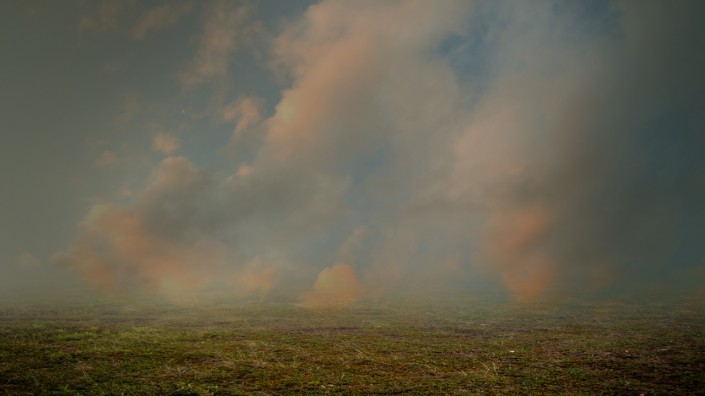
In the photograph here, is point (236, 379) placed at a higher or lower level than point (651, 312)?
higher

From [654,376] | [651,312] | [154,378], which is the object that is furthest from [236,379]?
[651,312]

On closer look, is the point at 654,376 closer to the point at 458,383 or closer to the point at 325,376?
the point at 458,383

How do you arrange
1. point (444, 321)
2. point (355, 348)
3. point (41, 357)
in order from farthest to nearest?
point (444, 321) < point (355, 348) < point (41, 357)

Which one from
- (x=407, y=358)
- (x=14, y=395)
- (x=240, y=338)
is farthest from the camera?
(x=240, y=338)

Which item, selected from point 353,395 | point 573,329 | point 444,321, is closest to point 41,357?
point 353,395

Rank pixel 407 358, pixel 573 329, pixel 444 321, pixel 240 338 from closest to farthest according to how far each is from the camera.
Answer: pixel 407 358 → pixel 240 338 → pixel 573 329 → pixel 444 321

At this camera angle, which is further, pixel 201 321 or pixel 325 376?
pixel 201 321

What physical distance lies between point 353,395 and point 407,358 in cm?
799

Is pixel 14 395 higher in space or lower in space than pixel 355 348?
higher

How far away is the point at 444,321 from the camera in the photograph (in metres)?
41.5

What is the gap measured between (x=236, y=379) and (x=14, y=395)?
8748mm

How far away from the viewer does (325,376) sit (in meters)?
17.4

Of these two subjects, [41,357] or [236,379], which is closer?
[236,379]

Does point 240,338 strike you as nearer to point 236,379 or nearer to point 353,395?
point 236,379
